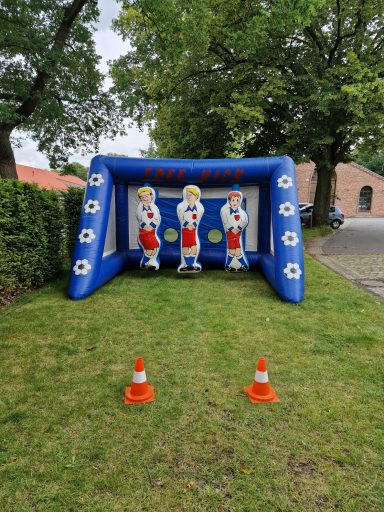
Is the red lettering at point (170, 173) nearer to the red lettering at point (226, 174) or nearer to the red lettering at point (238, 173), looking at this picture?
the red lettering at point (226, 174)

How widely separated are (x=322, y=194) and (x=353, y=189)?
2089cm

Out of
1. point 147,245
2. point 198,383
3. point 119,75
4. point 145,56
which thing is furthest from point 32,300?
point 119,75

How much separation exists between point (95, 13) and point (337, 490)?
15188 mm

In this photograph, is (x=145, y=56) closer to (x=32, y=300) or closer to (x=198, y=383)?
(x=32, y=300)

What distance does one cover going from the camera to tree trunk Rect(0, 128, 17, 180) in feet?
33.9

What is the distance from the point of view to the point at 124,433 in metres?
2.49

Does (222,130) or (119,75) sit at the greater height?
(119,75)

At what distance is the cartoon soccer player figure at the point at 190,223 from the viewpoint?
6.71 m

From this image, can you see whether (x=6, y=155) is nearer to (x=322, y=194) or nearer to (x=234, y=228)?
(x=234, y=228)

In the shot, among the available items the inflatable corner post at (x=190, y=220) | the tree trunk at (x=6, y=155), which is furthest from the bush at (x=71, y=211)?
the tree trunk at (x=6, y=155)

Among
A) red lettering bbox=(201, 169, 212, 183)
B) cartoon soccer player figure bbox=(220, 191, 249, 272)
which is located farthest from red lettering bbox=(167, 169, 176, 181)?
cartoon soccer player figure bbox=(220, 191, 249, 272)

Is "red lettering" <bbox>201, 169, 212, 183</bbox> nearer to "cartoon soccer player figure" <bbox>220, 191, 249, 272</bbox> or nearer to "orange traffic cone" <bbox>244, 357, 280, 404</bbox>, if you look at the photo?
"cartoon soccer player figure" <bbox>220, 191, 249, 272</bbox>

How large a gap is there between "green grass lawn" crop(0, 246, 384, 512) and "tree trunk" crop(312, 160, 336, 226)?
12483 millimetres

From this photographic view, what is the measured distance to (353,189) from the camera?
34.1 m
